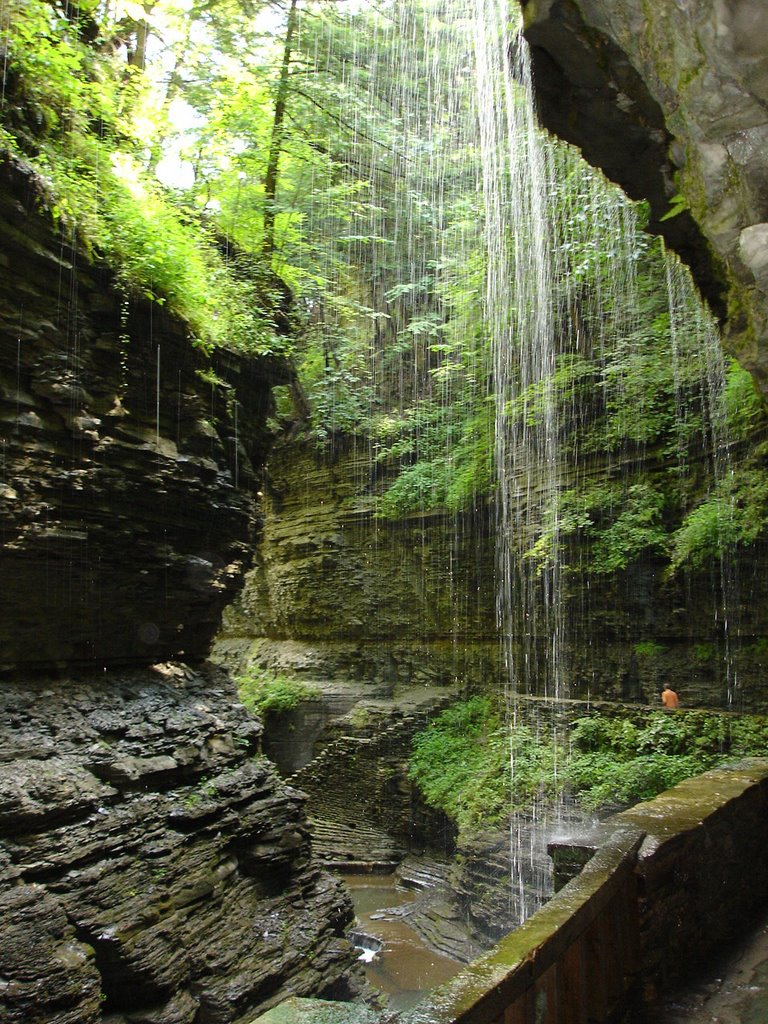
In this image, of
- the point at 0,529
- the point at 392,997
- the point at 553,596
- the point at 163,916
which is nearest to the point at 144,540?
the point at 0,529

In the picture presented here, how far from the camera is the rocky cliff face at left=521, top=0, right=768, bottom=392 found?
2.60 meters

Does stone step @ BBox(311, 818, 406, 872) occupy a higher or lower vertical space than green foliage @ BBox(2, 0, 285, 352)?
lower

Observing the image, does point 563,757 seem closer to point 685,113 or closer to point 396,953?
point 396,953

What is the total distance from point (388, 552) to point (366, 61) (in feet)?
39.5

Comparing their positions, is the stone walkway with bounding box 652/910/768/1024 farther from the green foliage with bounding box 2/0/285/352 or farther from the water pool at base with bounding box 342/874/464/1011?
the green foliage with bounding box 2/0/285/352

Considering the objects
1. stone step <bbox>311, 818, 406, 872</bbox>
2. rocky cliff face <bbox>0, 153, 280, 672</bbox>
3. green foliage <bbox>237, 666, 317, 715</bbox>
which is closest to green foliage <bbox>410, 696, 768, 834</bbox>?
stone step <bbox>311, 818, 406, 872</bbox>

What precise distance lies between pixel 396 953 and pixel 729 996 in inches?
300

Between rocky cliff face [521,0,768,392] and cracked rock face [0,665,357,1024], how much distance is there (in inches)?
275

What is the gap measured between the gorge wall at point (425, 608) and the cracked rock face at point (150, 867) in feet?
20.2

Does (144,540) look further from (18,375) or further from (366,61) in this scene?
(366,61)

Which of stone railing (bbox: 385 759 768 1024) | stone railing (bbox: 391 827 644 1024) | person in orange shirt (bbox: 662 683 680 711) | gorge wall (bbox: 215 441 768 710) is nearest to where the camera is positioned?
stone railing (bbox: 391 827 644 1024)

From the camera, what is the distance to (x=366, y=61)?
16.3 meters

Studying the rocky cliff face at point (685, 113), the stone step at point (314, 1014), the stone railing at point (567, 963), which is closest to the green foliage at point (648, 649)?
the rocky cliff face at point (685, 113)

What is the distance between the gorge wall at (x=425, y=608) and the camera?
417 inches
